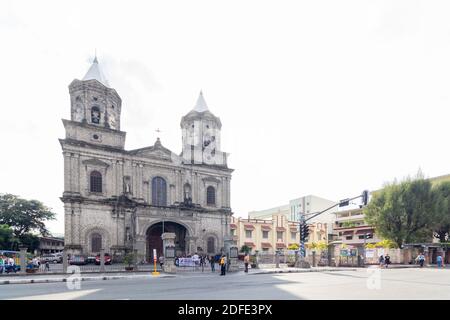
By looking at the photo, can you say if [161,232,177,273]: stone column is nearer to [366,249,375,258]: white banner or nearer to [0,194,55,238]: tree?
[366,249,375,258]: white banner

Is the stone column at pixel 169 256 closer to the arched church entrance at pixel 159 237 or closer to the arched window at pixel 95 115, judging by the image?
the arched church entrance at pixel 159 237

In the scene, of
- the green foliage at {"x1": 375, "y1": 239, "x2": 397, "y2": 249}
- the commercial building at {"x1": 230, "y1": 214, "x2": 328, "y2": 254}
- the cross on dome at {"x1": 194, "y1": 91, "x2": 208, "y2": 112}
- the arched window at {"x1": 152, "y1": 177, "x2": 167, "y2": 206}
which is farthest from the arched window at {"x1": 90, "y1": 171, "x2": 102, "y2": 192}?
the green foliage at {"x1": 375, "y1": 239, "x2": 397, "y2": 249}

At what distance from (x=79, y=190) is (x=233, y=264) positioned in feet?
56.1

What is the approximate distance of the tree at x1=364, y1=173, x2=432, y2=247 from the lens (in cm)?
3466

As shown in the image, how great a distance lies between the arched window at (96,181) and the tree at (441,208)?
1346 inches

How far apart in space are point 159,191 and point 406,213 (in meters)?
26.2

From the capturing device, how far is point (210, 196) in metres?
41.1

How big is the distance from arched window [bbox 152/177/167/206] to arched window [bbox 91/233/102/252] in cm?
677

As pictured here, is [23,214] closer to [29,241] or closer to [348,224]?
[29,241]

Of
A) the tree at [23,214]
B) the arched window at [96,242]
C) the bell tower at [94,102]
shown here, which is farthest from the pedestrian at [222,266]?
the tree at [23,214]

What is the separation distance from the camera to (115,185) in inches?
1367
